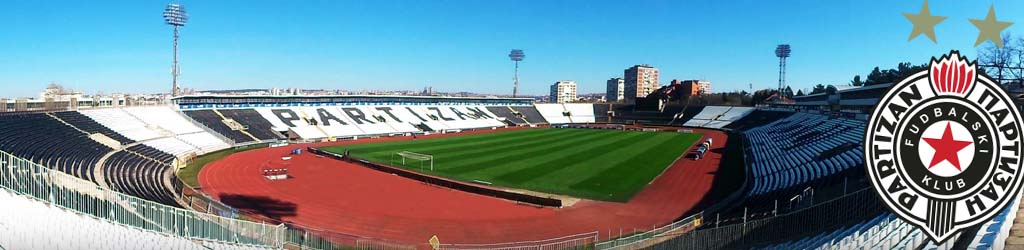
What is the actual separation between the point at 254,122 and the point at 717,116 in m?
58.7

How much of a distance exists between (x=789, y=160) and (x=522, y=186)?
1545 cm

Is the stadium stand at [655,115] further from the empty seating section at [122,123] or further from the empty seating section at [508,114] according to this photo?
the empty seating section at [122,123]

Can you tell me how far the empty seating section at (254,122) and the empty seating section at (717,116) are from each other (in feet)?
172

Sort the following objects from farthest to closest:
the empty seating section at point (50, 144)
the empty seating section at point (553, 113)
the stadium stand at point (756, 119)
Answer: the empty seating section at point (553, 113)
the stadium stand at point (756, 119)
the empty seating section at point (50, 144)

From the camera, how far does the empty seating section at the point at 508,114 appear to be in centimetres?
7688

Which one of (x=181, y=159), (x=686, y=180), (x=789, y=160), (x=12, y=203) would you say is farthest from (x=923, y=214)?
(x=181, y=159)

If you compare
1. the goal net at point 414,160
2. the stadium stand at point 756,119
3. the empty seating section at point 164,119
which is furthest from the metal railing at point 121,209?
the stadium stand at point 756,119

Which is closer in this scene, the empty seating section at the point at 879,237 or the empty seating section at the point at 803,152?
the empty seating section at the point at 879,237

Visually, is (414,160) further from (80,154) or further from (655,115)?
(655,115)

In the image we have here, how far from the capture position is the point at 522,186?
26.1 metres

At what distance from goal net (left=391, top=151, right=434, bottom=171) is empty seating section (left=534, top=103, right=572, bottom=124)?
45.7m

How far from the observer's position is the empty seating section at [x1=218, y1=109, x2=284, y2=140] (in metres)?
48.2

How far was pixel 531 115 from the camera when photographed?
81.8 metres

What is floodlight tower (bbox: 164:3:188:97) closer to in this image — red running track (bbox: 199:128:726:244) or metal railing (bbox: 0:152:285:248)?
red running track (bbox: 199:128:726:244)
